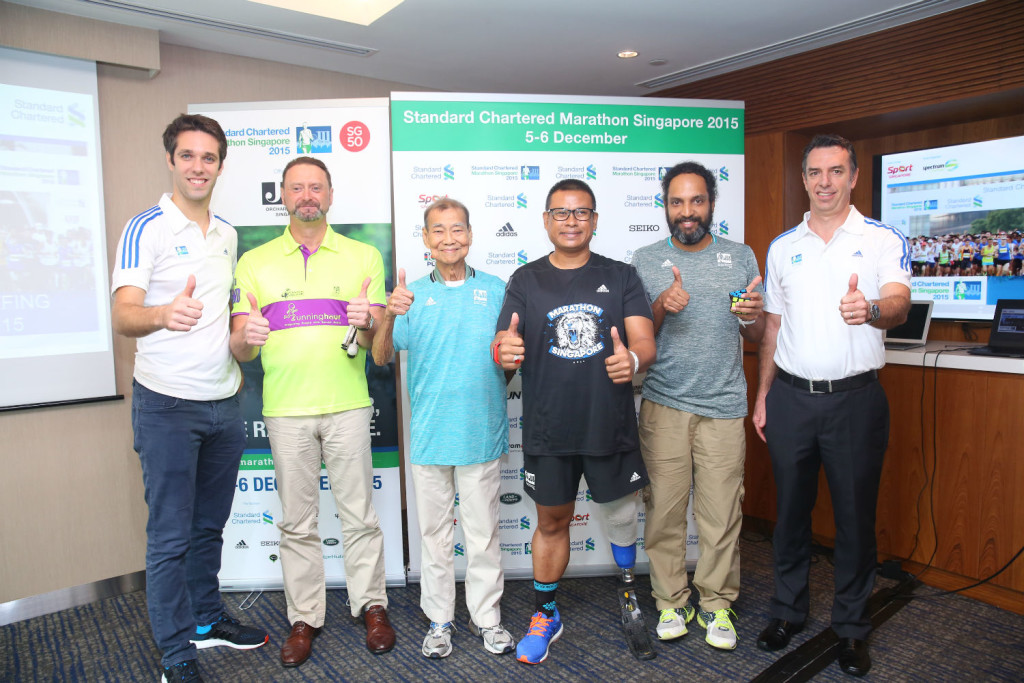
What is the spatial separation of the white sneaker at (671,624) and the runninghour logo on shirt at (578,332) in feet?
3.89

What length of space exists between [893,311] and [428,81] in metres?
3.84

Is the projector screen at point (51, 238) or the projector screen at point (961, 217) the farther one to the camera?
the projector screen at point (961, 217)

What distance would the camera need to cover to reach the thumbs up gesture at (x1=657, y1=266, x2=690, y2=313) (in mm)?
2480

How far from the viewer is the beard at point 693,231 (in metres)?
2.64

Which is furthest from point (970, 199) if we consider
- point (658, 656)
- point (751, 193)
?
point (658, 656)

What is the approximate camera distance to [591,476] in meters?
2.50

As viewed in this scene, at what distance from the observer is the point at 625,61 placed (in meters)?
4.39

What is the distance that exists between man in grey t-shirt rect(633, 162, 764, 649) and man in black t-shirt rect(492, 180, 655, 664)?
0.23 meters

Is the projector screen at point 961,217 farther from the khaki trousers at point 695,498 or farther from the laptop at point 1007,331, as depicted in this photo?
the khaki trousers at point 695,498

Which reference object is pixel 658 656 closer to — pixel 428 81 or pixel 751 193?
pixel 751 193

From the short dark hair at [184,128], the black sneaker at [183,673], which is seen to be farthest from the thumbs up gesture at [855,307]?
the black sneaker at [183,673]

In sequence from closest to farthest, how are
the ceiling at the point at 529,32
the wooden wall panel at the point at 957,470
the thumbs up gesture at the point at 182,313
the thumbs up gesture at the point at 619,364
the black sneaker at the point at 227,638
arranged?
the thumbs up gesture at the point at 182,313 → the thumbs up gesture at the point at 619,364 → the black sneaker at the point at 227,638 → the wooden wall panel at the point at 957,470 → the ceiling at the point at 529,32

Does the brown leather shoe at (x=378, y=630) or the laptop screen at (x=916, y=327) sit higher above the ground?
the laptop screen at (x=916, y=327)

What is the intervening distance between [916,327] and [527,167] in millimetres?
2282
